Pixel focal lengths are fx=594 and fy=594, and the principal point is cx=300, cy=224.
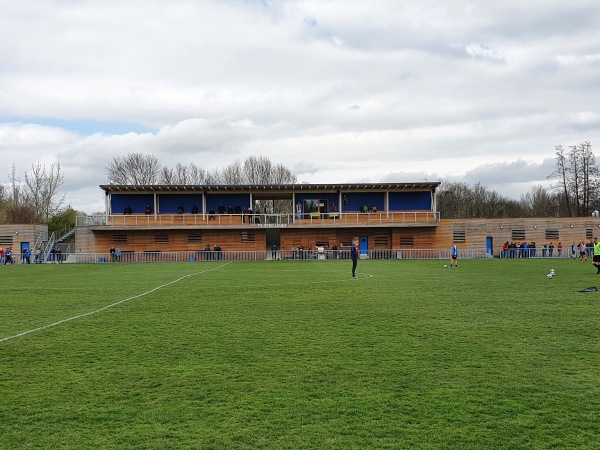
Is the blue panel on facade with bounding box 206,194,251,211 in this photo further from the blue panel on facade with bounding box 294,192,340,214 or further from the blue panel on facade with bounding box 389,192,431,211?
the blue panel on facade with bounding box 389,192,431,211

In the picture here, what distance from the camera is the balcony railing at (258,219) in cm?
5341

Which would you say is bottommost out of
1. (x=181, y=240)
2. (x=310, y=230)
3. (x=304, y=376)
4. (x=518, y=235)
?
(x=304, y=376)

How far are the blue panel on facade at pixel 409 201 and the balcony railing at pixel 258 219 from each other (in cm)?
258

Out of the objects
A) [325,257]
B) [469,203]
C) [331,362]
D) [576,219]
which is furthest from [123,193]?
[469,203]

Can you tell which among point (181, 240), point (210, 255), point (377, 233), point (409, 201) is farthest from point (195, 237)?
point (409, 201)

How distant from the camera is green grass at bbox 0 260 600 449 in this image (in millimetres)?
5715

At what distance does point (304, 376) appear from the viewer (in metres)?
7.93

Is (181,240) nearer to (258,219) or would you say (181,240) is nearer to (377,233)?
(258,219)

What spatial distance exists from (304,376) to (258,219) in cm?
4602

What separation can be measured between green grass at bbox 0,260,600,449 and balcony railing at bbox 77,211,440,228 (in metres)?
37.8

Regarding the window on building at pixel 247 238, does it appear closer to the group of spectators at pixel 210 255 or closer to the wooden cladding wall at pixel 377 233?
the wooden cladding wall at pixel 377 233

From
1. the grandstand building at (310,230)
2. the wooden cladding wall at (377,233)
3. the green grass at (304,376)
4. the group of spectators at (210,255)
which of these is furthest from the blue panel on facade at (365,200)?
the green grass at (304,376)

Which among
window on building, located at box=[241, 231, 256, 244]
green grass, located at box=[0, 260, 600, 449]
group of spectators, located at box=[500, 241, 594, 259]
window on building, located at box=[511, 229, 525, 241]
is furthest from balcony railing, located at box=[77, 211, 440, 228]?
green grass, located at box=[0, 260, 600, 449]

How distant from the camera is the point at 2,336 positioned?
11180 millimetres
